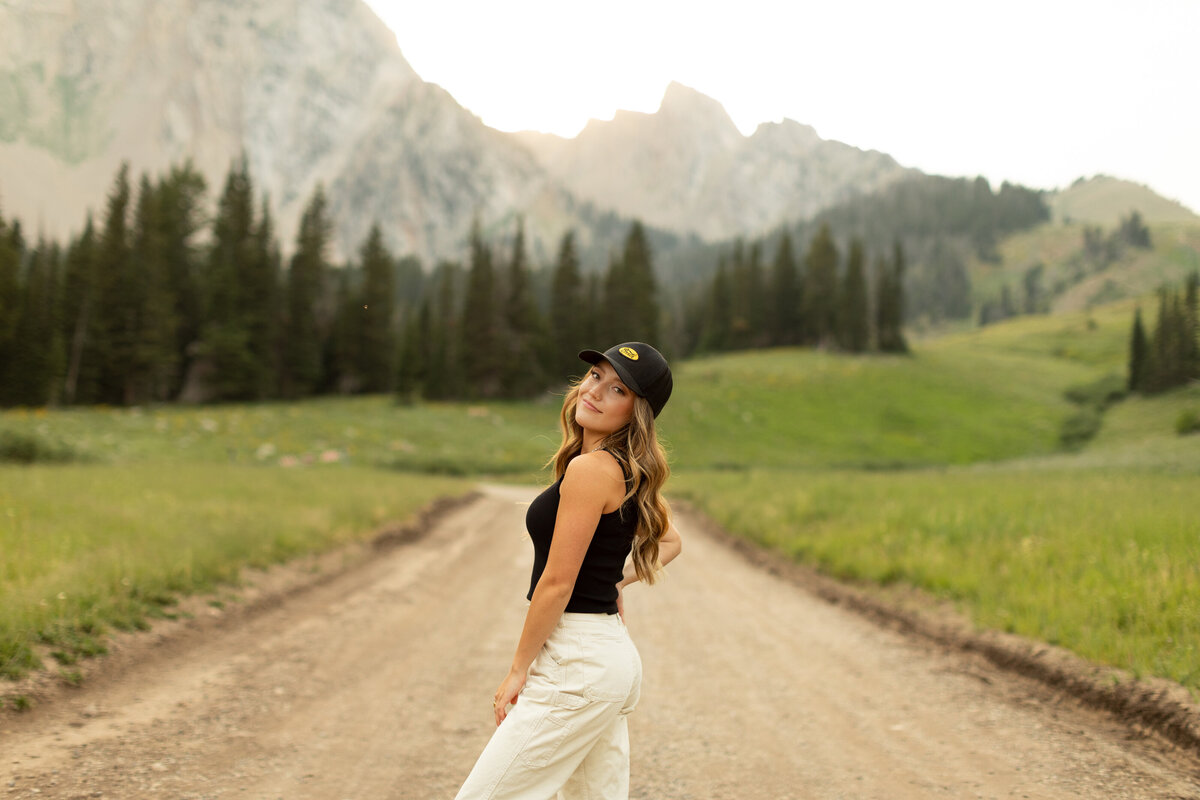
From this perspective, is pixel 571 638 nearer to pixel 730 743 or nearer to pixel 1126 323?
pixel 730 743

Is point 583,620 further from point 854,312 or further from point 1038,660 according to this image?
point 854,312

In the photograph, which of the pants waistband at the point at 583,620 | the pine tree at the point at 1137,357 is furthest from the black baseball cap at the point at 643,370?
the pine tree at the point at 1137,357

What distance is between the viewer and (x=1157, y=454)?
3222 cm

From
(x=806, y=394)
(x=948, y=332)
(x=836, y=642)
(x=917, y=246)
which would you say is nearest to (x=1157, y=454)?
(x=806, y=394)

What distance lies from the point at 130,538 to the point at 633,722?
7183mm

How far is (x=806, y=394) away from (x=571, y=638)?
2347 inches

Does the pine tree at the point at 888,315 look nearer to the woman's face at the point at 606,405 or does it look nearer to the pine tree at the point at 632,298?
the pine tree at the point at 632,298

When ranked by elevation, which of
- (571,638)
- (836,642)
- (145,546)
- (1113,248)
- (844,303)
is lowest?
(836,642)

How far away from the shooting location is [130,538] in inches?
340

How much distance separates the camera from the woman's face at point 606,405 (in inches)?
99.9

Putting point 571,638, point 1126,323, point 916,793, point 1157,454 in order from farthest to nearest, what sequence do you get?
1. point 1126,323
2. point 1157,454
3. point 916,793
4. point 571,638

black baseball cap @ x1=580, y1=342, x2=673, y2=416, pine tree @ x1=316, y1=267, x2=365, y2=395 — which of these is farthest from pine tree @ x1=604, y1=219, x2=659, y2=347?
black baseball cap @ x1=580, y1=342, x2=673, y2=416

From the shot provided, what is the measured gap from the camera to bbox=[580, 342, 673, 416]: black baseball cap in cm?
248

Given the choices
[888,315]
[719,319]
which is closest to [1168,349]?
[888,315]
